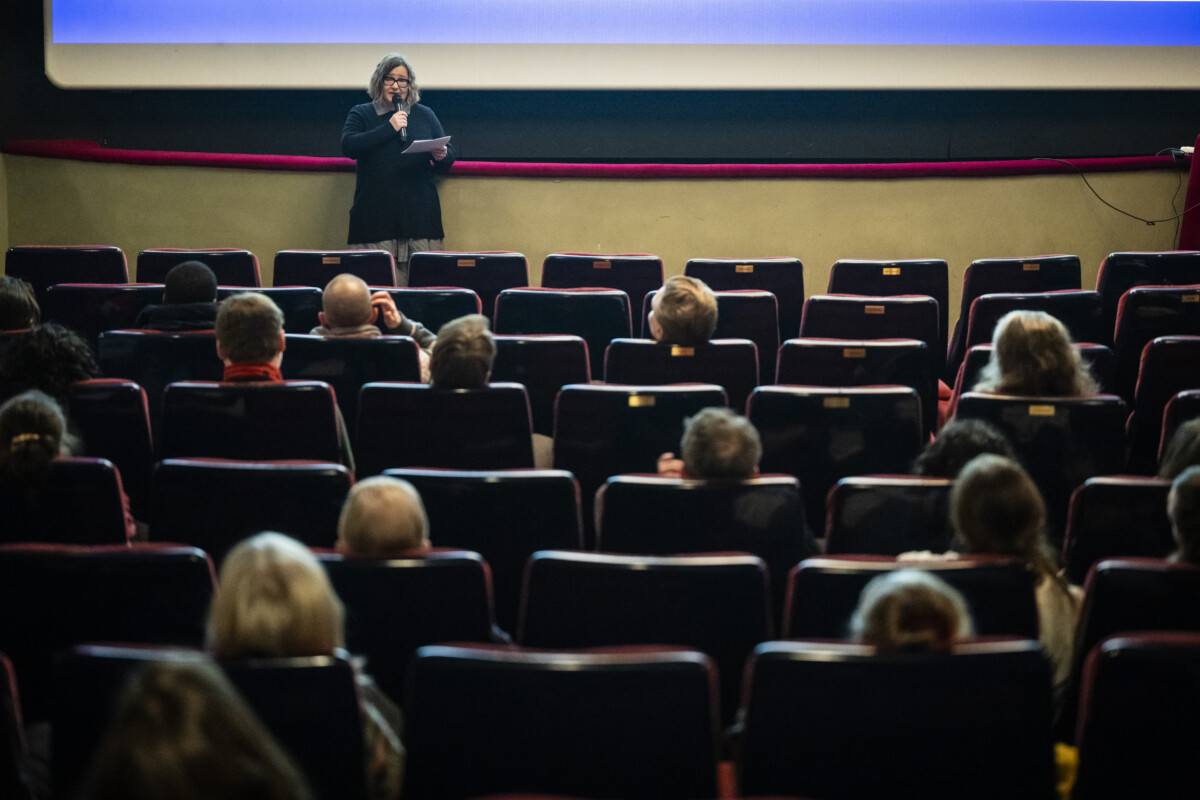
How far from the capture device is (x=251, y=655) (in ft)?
5.31

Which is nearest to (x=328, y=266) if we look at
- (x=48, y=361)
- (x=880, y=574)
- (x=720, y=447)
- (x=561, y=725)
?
(x=48, y=361)

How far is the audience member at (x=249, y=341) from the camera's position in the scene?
10.2ft

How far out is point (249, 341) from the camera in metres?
3.12

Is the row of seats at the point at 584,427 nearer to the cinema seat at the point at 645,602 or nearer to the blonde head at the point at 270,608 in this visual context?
the cinema seat at the point at 645,602

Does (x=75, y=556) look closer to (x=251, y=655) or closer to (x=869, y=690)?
(x=251, y=655)

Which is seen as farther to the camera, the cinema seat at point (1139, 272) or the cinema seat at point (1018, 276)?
the cinema seat at point (1018, 276)

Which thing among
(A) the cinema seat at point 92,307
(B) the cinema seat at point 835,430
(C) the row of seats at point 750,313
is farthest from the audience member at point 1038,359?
(A) the cinema seat at point 92,307

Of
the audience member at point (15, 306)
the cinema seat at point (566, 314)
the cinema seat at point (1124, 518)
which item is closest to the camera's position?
the cinema seat at point (1124, 518)

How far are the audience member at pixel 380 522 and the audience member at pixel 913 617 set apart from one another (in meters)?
0.83

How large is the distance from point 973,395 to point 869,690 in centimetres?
154

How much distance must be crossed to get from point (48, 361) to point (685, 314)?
5.75 ft

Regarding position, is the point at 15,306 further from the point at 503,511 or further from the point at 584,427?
the point at 503,511

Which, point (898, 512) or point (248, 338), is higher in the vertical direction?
point (248, 338)

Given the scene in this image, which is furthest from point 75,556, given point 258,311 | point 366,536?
point 258,311
